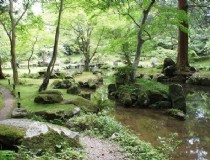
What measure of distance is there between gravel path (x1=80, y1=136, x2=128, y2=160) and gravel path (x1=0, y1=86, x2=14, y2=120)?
17.5 ft

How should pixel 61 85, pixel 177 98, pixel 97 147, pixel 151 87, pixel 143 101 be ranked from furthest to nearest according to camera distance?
1. pixel 61 85
2. pixel 151 87
3. pixel 143 101
4. pixel 177 98
5. pixel 97 147

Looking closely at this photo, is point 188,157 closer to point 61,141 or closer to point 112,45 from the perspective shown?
point 61,141

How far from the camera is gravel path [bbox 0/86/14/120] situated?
564 inches

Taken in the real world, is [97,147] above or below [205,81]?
below

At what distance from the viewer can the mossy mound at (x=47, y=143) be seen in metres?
7.72

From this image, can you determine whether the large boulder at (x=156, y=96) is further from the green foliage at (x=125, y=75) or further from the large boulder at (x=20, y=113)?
the large boulder at (x=20, y=113)

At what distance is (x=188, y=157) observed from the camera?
10.6 metres

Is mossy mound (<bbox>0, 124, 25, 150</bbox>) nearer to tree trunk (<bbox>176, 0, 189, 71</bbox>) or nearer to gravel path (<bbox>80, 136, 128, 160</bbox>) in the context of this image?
gravel path (<bbox>80, 136, 128, 160</bbox>)

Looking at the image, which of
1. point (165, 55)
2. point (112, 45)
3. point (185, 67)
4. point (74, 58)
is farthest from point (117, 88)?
point (74, 58)

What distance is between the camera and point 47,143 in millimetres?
8078

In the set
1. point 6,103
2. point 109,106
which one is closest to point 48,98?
point 6,103

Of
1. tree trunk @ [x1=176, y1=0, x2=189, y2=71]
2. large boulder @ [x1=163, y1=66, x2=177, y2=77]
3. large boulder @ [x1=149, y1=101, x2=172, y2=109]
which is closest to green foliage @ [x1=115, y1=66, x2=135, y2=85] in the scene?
large boulder @ [x1=149, y1=101, x2=172, y2=109]

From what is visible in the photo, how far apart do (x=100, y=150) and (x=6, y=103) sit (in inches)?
354

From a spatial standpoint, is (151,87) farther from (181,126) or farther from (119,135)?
(119,135)
